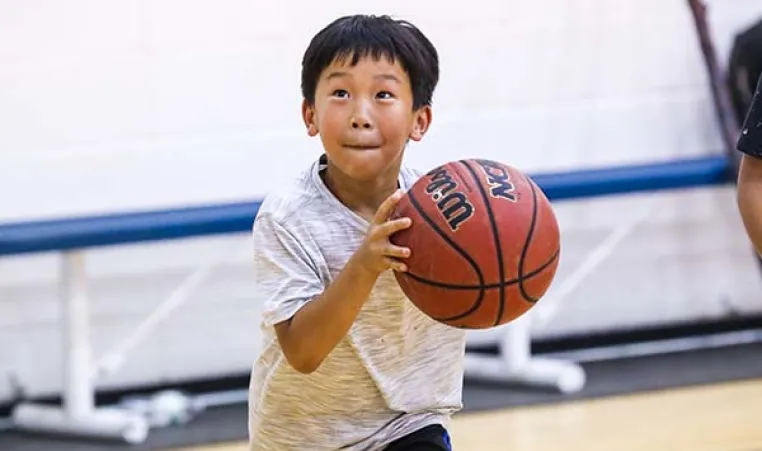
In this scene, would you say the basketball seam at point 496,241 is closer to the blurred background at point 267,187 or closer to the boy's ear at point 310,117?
the boy's ear at point 310,117

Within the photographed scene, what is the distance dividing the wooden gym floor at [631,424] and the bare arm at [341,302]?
1.83m

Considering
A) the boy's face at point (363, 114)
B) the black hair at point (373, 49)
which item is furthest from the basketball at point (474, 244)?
the black hair at point (373, 49)

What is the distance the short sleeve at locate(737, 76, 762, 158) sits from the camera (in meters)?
2.23

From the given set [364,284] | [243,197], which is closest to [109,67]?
[243,197]

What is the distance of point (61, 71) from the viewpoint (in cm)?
446

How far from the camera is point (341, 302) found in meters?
2.21

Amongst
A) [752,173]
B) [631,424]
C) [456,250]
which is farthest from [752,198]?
[631,424]

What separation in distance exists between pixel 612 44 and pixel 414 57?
2.62 meters

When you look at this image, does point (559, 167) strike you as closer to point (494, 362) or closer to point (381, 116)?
point (494, 362)

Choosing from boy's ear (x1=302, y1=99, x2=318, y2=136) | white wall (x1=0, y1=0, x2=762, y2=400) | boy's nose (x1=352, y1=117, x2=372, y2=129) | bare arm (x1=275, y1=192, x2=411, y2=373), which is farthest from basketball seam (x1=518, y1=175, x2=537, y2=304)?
white wall (x1=0, y1=0, x2=762, y2=400)

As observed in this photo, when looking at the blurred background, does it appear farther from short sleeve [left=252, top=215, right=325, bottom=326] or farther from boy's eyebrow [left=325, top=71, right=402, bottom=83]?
boy's eyebrow [left=325, top=71, right=402, bottom=83]

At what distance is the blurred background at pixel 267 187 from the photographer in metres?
4.34

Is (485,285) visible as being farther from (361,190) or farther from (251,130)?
(251,130)

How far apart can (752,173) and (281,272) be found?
34.8 inches
